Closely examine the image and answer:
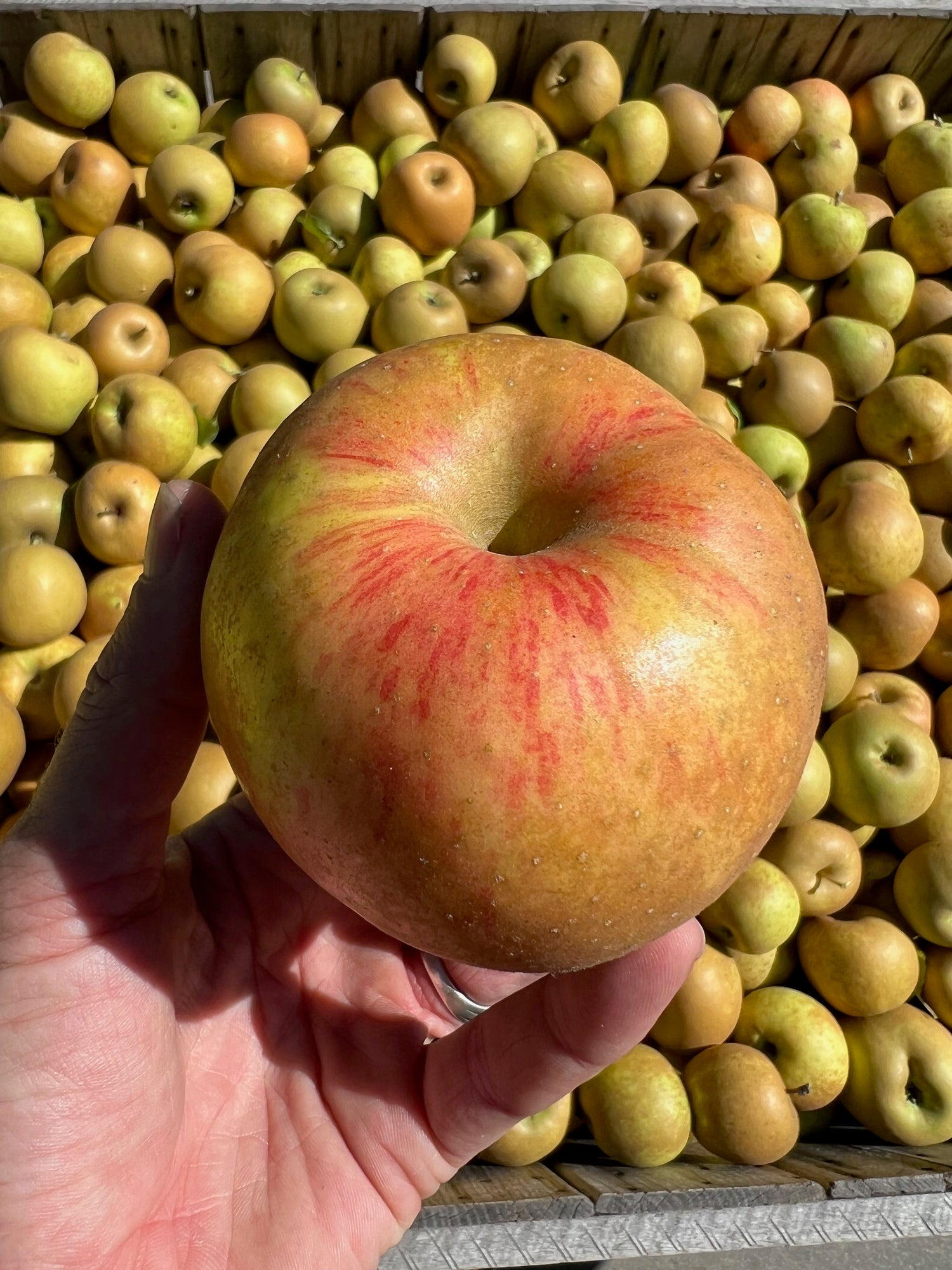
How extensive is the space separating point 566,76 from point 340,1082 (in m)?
3.20

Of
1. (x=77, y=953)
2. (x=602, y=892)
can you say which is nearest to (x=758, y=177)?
(x=602, y=892)

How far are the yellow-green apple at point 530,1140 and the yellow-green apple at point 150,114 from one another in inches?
126

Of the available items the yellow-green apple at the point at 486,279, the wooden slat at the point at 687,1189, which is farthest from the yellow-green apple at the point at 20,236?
the wooden slat at the point at 687,1189

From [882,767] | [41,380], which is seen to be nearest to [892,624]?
[882,767]

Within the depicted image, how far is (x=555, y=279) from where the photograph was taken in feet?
8.73

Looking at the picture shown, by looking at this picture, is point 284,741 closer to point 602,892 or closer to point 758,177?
point 602,892

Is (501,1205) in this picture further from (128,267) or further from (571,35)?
(571,35)

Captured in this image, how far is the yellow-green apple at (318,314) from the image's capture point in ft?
8.54

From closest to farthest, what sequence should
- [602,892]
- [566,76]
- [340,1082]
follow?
1. [602,892]
2. [340,1082]
3. [566,76]

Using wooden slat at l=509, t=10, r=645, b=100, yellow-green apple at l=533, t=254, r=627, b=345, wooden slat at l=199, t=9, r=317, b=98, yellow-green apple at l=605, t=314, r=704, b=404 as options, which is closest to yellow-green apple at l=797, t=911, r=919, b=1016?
yellow-green apple at l=605, t=314, r=704, b=404

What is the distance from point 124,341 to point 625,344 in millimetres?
1499

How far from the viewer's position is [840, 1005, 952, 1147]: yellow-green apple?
6.89ft

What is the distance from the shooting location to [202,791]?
81.0 inches

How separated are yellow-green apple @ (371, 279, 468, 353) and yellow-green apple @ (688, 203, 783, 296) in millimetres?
894
